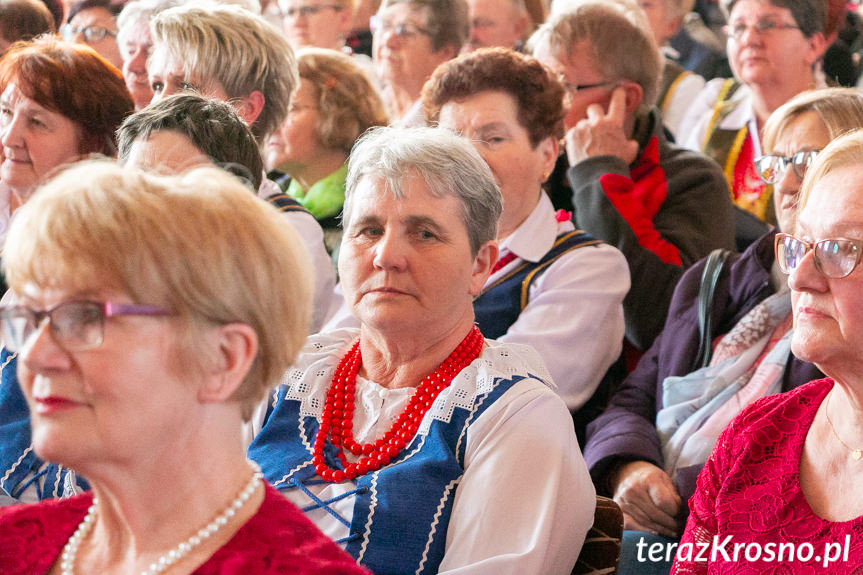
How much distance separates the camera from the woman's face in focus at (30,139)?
2773mm

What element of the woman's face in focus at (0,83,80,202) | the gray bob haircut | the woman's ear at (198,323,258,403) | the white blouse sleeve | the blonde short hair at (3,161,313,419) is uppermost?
the blonde short hair at (3,161,313,419)

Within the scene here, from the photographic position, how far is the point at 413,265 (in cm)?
196

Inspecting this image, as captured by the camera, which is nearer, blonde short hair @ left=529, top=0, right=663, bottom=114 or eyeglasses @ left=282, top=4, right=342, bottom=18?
blonde short hair @ left=529, top=0, right=663, bottom=114

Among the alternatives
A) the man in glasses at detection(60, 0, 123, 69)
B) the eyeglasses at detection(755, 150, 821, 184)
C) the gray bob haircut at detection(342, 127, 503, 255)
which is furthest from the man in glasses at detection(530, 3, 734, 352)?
the man in glasses at detection(60, 0, 123, 69)

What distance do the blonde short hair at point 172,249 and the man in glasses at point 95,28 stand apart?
336 cm

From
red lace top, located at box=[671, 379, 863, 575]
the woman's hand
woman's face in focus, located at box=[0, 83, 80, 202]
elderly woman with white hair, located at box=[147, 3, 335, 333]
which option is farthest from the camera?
elderly woman with white hair, located at box=[147, 3, 335, 333]

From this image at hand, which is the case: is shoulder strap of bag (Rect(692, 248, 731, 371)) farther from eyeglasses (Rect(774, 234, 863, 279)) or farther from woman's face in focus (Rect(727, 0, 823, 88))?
woman's face in focus (Rect(727, 0, 823, 88))

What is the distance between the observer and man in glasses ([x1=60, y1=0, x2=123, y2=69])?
4.37 m

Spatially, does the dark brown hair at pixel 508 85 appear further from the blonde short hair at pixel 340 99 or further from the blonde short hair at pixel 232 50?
the blonde short hair at pixel 340 99

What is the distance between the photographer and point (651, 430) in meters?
2.44

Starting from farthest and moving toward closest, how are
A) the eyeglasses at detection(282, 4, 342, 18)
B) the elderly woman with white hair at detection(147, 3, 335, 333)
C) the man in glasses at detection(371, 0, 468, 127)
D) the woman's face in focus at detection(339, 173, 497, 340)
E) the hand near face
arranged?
the eyeglasses at detection(282, 4, 342, 18) < the man in glasses at detection(371, 0, 468, 127) < the hand near face < the elderly woman with white hair at detection(147, 3, 335, 333) < the woman's face in focus at detection(339, 173, 497, 340)

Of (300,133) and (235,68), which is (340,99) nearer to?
(300,133)

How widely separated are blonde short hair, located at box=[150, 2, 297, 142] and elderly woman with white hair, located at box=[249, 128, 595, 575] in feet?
3.18

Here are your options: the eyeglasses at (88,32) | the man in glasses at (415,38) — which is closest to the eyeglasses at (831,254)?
the man in glasses at (415,38)
